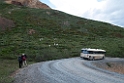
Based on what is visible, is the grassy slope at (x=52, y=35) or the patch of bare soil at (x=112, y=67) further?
the grassy slope at (x=52, y=35)

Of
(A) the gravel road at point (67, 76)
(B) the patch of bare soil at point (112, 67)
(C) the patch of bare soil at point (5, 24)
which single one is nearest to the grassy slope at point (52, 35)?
(C) the patch of bare soil at point (5, 24)

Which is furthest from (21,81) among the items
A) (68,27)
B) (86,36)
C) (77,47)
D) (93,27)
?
(93,27)

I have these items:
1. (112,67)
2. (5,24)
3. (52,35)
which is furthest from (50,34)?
(112,67)

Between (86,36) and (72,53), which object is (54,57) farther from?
(86,36)

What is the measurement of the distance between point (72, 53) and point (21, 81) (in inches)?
1675

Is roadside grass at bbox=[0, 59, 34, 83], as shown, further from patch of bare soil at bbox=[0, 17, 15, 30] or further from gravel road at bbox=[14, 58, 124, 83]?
patch of bare soil at bbox=[0, 17, 15, 30]

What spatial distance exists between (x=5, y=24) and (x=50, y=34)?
1571cm

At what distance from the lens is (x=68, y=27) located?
95.7 m

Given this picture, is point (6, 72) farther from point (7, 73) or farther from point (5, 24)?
point (5, 24)

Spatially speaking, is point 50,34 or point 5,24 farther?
point 5,24

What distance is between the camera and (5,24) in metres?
87.1

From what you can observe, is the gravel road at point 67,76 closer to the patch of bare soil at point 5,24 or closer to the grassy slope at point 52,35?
the grassy slope at point 52,35

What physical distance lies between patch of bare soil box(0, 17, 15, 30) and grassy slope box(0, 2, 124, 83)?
1.74m

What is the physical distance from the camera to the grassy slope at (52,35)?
59444mm
